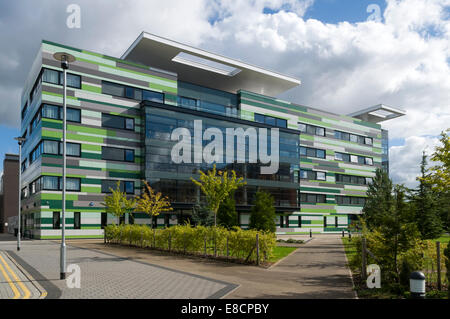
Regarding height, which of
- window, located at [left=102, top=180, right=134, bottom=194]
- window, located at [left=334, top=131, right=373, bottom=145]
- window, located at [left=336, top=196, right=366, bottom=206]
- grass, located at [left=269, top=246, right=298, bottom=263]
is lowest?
grass, located at [left=269, top=246, right=298, bottom=263]

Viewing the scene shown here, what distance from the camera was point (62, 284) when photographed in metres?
12.1

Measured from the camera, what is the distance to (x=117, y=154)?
42.3 metres

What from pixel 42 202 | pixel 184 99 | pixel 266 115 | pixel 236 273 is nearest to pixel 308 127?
pixel 266 115

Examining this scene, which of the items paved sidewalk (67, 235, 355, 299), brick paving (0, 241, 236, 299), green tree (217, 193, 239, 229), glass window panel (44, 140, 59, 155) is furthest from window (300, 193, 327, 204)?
brick paving (0, 241, 236, 299)

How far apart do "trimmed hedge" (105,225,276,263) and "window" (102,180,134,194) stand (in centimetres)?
1521

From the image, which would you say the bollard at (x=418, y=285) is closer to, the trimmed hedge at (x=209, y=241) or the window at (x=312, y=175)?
the trimmed hedge at (x=209, y=241)

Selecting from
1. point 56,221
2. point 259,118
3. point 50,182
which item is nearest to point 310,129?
point 259,118

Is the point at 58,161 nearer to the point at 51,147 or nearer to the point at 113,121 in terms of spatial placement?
the point at 51,147

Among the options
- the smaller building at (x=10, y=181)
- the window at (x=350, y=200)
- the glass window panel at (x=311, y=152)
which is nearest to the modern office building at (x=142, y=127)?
the glass window panel at (x=311, y=152)

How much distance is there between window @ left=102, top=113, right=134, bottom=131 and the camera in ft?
138

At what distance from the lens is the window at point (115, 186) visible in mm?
41312

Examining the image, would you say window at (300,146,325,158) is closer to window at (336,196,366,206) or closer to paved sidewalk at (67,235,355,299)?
window at (336,196,366,206)

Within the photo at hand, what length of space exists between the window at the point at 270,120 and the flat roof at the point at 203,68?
475 centimetres

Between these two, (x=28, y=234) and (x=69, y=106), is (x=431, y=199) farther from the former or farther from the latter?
(x=28, y=234)
